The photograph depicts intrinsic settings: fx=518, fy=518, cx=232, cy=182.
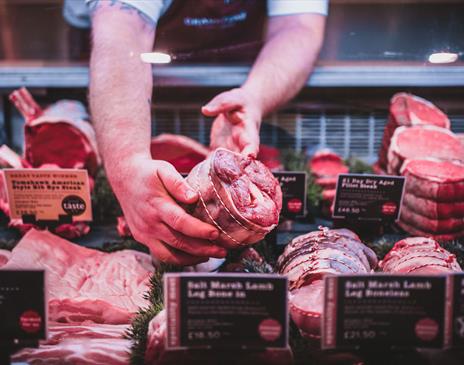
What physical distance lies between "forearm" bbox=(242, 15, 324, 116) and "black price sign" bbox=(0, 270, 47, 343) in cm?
136

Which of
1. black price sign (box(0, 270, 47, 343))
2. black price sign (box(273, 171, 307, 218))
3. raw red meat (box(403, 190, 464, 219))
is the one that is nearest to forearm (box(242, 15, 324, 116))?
black price sign (box(273, 171, 307, 218))

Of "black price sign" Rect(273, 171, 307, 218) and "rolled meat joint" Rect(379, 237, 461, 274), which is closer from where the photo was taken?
"rolled meat joint" Rect(379, 237, 461, 274)

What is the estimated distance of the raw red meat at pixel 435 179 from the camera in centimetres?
224

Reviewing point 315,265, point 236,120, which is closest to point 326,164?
point 236,120

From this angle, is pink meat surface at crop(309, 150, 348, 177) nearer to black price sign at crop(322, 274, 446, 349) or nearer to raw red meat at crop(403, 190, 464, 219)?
raw red meat at crop(403, 190, 464, 219)

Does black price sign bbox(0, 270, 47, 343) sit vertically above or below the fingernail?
below

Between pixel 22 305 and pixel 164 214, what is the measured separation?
47cm

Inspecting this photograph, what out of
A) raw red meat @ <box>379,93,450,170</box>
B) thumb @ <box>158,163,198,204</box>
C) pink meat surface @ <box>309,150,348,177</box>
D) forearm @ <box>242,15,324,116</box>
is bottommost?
pink meat surface @ <box>309,150,348,177</box>

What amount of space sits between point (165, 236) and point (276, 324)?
20.4 inches

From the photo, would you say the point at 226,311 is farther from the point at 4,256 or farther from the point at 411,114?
the point at 411,114

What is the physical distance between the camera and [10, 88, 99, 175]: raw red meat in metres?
A: 2.65

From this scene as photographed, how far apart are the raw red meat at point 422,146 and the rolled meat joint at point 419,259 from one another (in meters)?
0.71

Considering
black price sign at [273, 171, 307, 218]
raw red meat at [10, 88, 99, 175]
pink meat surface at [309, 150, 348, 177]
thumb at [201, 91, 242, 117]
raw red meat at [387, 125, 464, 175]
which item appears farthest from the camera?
pink meat surface at [309, 150, 348, 177]

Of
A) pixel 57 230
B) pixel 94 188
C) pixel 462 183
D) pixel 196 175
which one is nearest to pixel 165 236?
pixel 196 175
